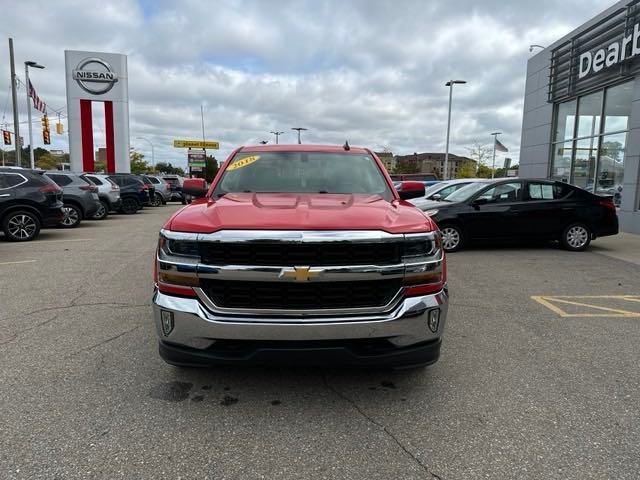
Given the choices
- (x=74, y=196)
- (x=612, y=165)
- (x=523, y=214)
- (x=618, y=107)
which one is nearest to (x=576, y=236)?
(x=523, y=214)

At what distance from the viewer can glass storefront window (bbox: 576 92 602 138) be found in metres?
14.9

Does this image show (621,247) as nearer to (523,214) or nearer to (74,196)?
(523,214)

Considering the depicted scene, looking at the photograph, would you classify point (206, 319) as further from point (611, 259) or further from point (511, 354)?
point (611, 259)

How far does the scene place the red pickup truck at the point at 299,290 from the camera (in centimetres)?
277

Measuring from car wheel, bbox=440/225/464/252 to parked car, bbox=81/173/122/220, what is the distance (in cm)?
1217

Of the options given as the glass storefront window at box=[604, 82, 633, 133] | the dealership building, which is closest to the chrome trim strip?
the dealership building

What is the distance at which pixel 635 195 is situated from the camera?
1288 cm

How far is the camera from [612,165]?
14297 millimetres

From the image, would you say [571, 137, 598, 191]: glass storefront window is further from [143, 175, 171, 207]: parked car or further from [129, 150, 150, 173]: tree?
[129, 150, 150, 173]: tree

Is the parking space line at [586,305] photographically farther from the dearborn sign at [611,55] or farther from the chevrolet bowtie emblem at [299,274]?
the dearborn sign at [611,55]

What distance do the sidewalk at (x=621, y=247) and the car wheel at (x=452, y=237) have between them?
3.01 meters

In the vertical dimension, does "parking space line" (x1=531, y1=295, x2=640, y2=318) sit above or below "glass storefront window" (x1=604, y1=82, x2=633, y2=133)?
below

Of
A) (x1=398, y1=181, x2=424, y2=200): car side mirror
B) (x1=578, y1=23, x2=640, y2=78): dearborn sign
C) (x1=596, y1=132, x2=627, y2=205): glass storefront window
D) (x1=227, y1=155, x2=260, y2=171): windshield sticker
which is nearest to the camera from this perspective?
(x1=227, y1=155, x2=260, y2=171): windshield sticker

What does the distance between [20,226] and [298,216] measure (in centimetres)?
A: 992
